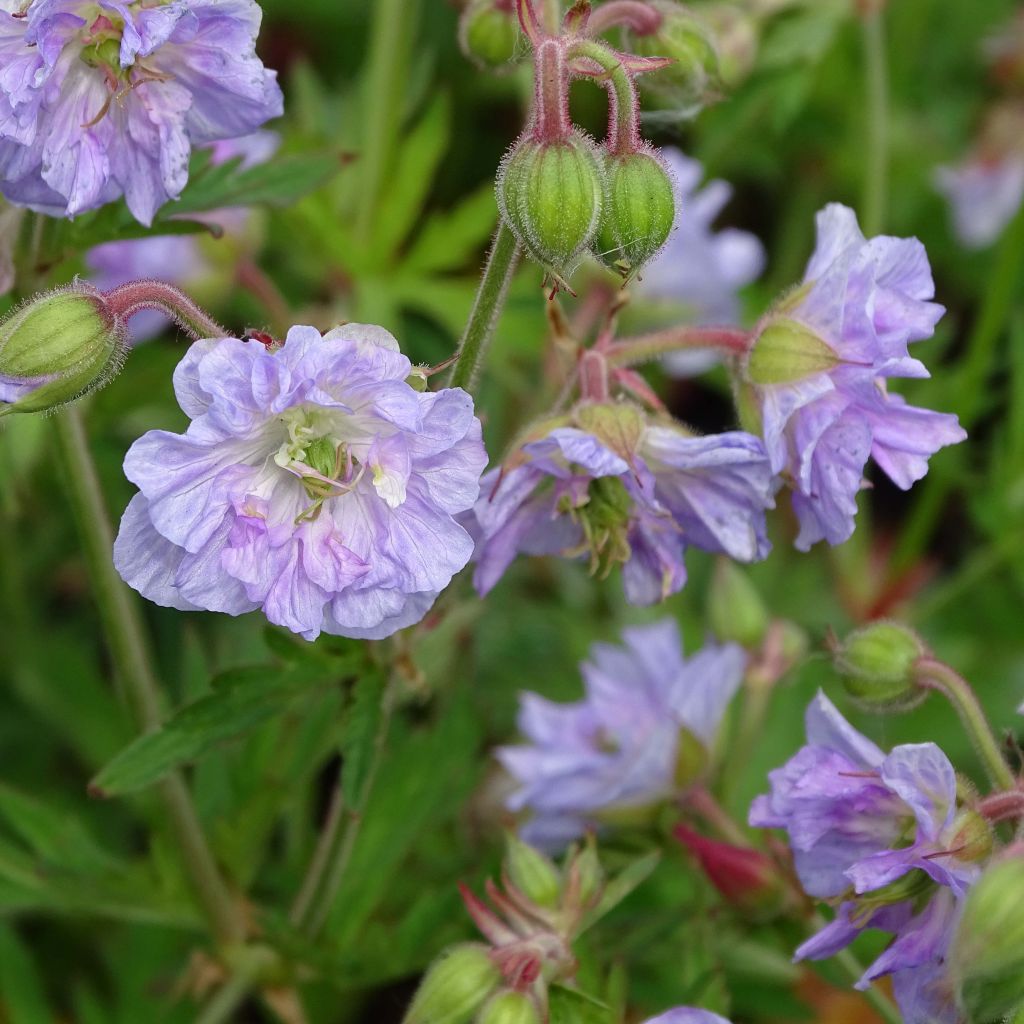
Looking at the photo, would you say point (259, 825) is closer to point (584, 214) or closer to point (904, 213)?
point (584, 214)

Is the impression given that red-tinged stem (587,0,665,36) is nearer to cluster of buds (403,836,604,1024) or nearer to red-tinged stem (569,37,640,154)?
red-tinged stem (569,37,640,154)

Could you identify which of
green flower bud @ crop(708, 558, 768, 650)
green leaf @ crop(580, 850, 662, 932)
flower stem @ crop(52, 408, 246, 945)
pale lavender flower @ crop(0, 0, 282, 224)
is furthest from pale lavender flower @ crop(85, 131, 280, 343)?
green leaf @ crop(580, 850, 662, 932)

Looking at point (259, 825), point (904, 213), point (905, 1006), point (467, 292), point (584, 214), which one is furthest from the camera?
point (904, 213)

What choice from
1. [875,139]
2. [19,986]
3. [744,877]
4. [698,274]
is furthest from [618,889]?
[875,139]

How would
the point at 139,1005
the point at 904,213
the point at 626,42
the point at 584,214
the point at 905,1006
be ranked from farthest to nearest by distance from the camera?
the point at 904,213 → the point at 139,1005 → the point at 626,42 → the point at 905,1006 → the point at 584,214

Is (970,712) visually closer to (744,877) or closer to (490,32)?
(744,877)

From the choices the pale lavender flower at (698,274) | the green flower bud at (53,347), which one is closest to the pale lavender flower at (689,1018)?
the green flower bud at (53,347)

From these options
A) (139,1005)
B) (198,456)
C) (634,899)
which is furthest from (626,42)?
(139,1005)
